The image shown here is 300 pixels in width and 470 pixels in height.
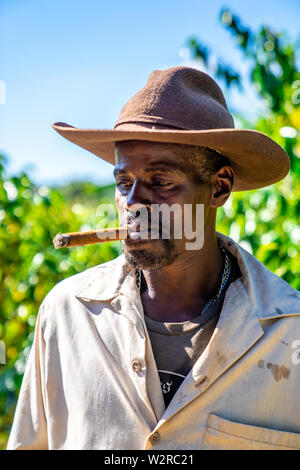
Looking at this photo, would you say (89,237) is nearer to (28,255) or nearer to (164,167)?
(164,167)

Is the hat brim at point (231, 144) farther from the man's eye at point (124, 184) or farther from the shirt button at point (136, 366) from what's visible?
the shirt button at point (136, 366)

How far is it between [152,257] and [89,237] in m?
0.25

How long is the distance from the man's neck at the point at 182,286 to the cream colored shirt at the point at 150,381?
10 centimetres

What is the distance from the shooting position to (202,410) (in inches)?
70.7

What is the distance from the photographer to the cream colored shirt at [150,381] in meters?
1.79

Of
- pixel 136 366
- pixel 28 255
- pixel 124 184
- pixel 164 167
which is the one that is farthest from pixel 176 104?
pixel 28 255

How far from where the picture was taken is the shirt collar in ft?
6.43

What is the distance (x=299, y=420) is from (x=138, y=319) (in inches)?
26.3

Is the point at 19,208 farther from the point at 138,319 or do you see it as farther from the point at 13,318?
the point at 138,319

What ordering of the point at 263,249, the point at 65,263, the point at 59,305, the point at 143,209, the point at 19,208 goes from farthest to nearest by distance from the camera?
the point at 19,208 → the point at 65,263 → the point at 263,249 → the point at 59,305 → the point at 143,209

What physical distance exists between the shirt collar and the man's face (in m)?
0.14

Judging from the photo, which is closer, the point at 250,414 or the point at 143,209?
the point at 250,414

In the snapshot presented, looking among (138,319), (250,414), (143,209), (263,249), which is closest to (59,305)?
A: (138,319)

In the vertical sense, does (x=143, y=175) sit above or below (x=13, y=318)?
above
